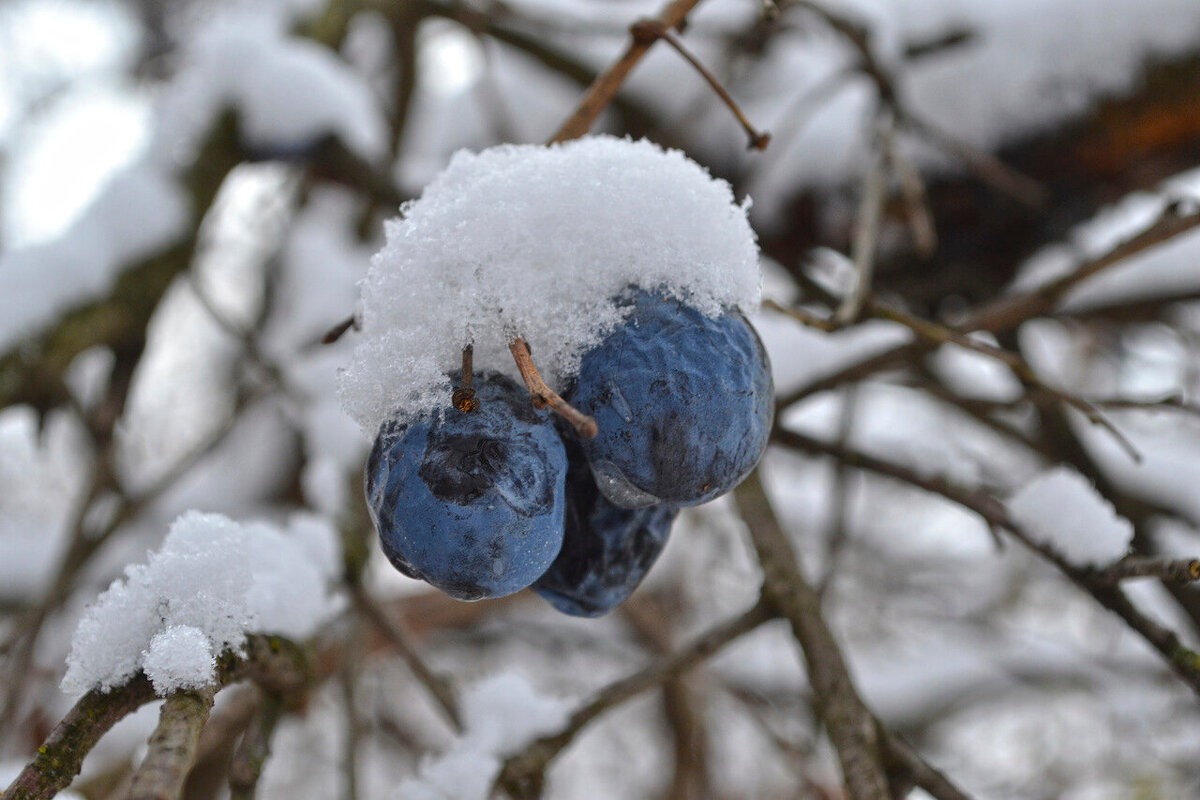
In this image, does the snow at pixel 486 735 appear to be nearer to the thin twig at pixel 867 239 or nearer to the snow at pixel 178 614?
the snow at pixel 178 614

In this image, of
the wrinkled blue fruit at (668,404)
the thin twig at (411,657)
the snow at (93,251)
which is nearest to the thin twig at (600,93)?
the wrinkled blue fruit at (668,404)

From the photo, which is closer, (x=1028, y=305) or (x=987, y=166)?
(x=1028, y=305)

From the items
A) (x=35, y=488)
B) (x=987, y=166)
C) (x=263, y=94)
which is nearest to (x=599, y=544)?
(x=987, y=166)

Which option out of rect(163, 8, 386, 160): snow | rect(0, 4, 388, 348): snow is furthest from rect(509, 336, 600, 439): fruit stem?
rect(163, 8, 386, 160): snow

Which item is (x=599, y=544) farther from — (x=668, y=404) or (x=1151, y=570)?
(x=1151, y=570)

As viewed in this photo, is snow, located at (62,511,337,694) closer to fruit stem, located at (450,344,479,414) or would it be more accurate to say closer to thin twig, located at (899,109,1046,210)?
fruit stem, located at (450,344,479,414)

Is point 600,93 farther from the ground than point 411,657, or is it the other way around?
point 600,93
